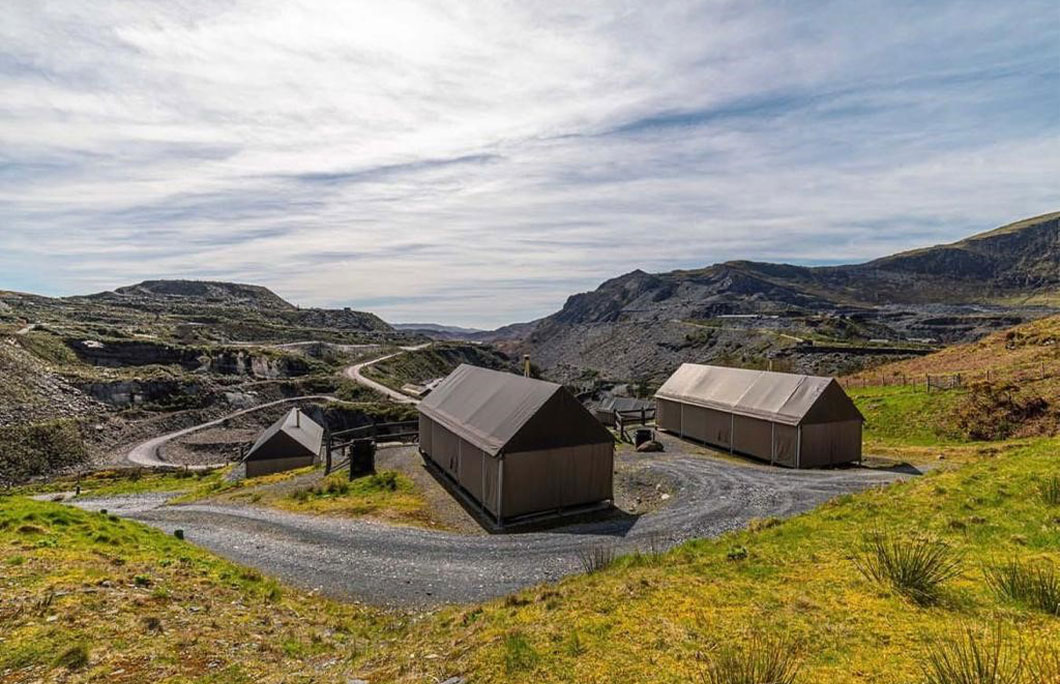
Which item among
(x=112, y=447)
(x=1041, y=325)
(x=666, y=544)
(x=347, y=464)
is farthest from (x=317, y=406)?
(x=1041, y=325)

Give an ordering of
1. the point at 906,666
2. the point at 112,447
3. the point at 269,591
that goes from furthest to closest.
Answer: the point at 112,447 → the point at 269,591 → the point at 906,666

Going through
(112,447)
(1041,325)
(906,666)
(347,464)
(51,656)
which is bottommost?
(112,447)

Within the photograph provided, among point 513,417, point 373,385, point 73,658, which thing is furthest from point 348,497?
point 373,385

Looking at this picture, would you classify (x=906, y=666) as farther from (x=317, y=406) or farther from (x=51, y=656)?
(x=317, y=406)

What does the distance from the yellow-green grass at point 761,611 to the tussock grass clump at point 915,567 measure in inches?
8.5

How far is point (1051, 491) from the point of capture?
1387 cm

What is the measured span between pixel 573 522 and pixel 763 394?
768 inches

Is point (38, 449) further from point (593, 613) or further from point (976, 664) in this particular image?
point (976, 664)

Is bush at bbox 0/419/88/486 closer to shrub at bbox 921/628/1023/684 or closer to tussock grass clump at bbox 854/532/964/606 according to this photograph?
tussock grass clump at bbox 854/532/964/606

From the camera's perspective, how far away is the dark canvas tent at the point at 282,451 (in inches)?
1668

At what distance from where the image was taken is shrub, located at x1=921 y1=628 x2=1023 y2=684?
5.47m

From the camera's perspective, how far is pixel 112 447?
209ft

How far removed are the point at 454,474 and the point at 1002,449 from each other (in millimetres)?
28911

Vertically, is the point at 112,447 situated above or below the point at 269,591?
below
